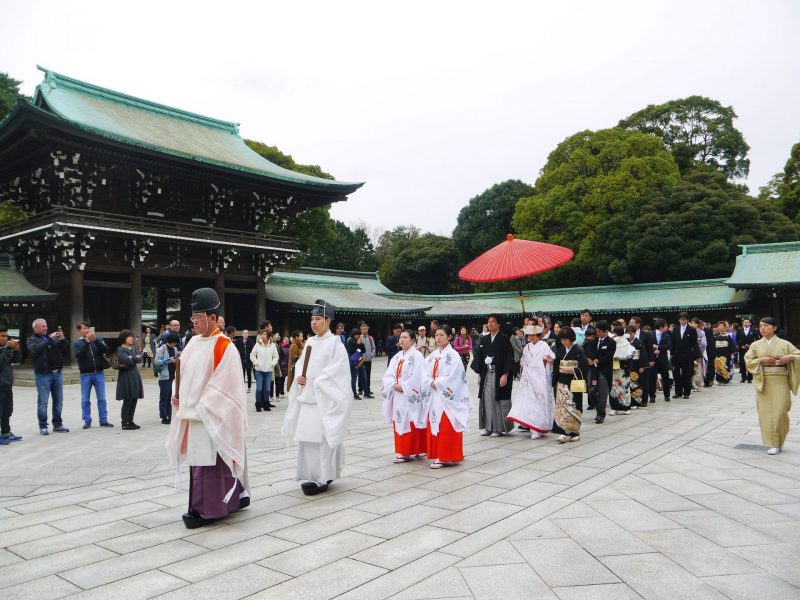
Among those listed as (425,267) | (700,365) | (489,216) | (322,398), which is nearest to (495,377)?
(322,398)

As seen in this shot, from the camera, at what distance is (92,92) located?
2244cm

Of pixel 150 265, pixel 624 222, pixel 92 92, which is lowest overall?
pixel 150 265

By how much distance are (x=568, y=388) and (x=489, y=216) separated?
123 feet

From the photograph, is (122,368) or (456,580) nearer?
(456,580)

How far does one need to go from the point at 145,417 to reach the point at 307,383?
21.6ft

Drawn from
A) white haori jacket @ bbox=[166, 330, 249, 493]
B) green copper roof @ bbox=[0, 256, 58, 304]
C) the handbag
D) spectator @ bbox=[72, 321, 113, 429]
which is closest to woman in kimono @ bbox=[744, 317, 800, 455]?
the handbag

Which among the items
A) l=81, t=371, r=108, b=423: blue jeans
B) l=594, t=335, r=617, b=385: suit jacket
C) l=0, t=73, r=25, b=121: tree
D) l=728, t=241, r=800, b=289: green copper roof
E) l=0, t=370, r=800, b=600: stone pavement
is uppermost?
l=0, t=73, r=25, b=121: tree

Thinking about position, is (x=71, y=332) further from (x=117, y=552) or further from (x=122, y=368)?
(x=117, y=552)

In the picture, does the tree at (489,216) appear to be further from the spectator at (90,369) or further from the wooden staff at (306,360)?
the wooden staff at (306,360)

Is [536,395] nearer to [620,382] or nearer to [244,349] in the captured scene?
[620,382]

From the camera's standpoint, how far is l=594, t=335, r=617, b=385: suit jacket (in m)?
9.29

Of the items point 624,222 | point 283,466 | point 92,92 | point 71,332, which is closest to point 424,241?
point 624,222

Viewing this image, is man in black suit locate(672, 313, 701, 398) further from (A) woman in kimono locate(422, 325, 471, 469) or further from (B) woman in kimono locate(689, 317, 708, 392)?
(A) woman in kimono locate(422, 325, 471, 469)

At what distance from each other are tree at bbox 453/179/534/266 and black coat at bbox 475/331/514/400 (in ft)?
116
